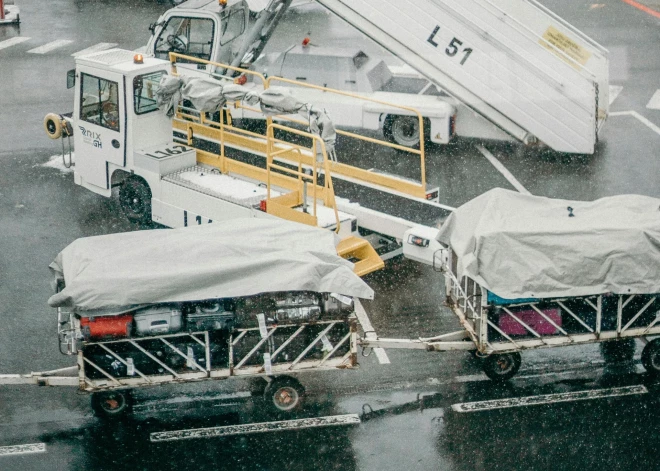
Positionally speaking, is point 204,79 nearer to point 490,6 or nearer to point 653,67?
point 490,6

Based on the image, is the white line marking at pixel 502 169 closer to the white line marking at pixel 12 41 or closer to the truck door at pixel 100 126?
the truck door at pixel 100 126

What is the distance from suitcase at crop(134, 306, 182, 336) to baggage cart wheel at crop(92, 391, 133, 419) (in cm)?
98

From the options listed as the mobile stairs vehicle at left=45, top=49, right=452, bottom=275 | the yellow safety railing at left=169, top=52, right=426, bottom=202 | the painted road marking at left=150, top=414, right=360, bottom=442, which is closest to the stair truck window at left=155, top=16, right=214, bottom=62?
the yellow safety railing at left=169, top=52, right=426, bottom=202

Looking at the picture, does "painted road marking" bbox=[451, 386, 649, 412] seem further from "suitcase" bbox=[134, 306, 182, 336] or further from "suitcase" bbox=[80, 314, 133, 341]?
"suitcase" bbox=[80, 314, 133, 341]

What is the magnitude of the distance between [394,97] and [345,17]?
76.2 inches

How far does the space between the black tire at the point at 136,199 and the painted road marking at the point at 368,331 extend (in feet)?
16.1

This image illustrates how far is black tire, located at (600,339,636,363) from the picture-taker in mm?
12531

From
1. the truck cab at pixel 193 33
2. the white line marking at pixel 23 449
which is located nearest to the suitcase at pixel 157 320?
the white line marking at pixel 23 449

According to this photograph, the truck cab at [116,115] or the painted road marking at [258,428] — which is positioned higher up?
the truck cab at [116,115]

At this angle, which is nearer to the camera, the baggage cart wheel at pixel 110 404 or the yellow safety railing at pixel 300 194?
the baggage cart wheel at pixel 110 404

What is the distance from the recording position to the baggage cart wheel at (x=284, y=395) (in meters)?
11.3

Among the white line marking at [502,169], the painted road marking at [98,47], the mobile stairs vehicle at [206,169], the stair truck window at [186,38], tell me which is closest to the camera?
the mobile stairs vehicle at [206,169]

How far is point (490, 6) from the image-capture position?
1898 cm

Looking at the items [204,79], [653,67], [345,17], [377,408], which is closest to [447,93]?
[345,17]
